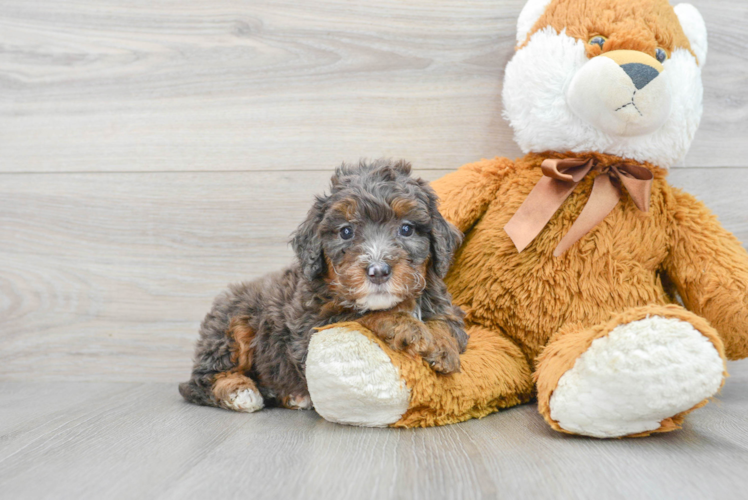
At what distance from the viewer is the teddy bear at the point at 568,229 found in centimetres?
154

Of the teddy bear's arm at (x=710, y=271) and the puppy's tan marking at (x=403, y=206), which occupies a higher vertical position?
the puppy's tan marking at (x=403, y=206)

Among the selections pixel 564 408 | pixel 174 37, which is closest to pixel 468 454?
pixel 564 408

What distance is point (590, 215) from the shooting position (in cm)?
173

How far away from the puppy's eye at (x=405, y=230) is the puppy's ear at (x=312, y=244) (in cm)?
22

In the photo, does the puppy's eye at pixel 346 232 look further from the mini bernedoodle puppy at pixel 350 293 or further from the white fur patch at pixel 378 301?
the white fur patch at pixel 378 301

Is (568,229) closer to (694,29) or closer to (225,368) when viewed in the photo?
(694,29)

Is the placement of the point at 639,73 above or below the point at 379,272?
above

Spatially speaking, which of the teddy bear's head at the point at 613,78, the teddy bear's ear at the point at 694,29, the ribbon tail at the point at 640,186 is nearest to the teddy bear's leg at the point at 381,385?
the ribbon tail at the point at 640,186

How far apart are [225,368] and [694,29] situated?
73.5 inches

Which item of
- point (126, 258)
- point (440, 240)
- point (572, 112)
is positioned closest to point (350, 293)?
point (440, 240)

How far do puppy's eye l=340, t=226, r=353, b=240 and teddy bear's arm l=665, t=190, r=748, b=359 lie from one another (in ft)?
3.36

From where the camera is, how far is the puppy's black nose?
4.62 feet

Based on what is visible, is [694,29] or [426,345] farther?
[694,29]

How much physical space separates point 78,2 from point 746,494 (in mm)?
2706
